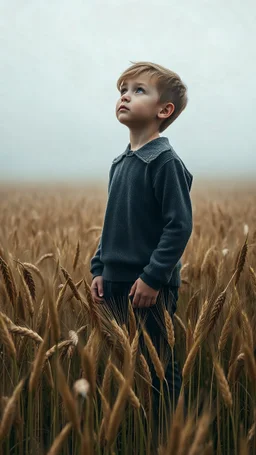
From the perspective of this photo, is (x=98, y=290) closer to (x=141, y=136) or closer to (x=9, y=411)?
(x=141, y=136)

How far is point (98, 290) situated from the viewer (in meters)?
1.77

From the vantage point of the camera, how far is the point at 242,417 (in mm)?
1583

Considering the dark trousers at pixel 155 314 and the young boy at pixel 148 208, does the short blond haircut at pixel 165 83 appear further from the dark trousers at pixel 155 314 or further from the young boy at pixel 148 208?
the dark trousers at pixel 155 314

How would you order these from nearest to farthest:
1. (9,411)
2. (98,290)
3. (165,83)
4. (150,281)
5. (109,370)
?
(9,411) < (109,370) < (150,281) < (165,83) < (98,290)

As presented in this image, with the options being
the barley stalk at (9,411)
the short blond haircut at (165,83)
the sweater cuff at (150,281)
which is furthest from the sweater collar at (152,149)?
the barley stalk at (9,411)

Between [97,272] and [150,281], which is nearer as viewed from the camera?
[150,281]

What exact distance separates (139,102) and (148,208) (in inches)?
12.3

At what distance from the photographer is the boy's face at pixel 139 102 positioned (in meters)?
1.60

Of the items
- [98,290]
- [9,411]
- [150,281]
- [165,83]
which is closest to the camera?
[9,411]

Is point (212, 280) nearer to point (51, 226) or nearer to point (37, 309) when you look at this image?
point (37, 309)

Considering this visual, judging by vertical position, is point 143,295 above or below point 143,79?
below

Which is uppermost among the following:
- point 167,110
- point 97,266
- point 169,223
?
point 167,110

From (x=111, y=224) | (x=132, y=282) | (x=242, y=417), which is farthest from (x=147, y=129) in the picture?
(x=242, y=417)

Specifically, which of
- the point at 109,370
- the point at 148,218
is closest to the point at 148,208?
the point at 148,218
